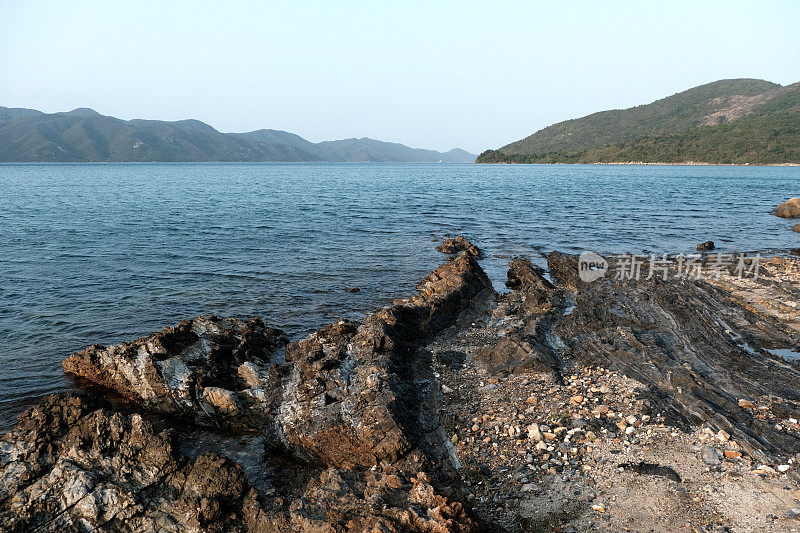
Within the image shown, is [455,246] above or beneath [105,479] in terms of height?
above

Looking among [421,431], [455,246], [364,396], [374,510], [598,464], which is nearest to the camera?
[374,510]

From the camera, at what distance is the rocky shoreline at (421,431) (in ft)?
22.8

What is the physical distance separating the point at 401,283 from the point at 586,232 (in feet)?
67.8

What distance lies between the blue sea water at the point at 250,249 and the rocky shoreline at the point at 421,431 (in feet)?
11.9

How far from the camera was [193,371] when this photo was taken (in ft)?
36.4

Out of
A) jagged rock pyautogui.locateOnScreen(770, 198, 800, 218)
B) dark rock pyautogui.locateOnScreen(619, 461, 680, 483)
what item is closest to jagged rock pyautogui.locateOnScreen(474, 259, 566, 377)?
dark rock pyautogui.locateOnScreen(619, 461, 680, 483)

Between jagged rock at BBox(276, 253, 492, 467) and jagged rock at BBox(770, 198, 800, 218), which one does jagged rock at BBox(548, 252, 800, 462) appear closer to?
jagged rock at BBox(276, 253, 492, 467)

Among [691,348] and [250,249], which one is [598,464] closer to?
[691,348]

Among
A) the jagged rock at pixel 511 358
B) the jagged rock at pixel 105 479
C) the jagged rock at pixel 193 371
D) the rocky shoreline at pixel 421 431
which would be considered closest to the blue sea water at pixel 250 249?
the jagged rock at pixel 193 371

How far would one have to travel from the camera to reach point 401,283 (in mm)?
21812

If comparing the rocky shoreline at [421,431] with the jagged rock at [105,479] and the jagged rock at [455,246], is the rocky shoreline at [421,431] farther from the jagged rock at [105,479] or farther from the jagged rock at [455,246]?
the jagged rock at [455,246]

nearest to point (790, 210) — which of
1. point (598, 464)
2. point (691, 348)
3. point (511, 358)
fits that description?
point (691, 348)

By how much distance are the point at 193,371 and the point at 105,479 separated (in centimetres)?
377

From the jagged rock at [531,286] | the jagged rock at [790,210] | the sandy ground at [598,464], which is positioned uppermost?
the jagged rock at [790,210]
